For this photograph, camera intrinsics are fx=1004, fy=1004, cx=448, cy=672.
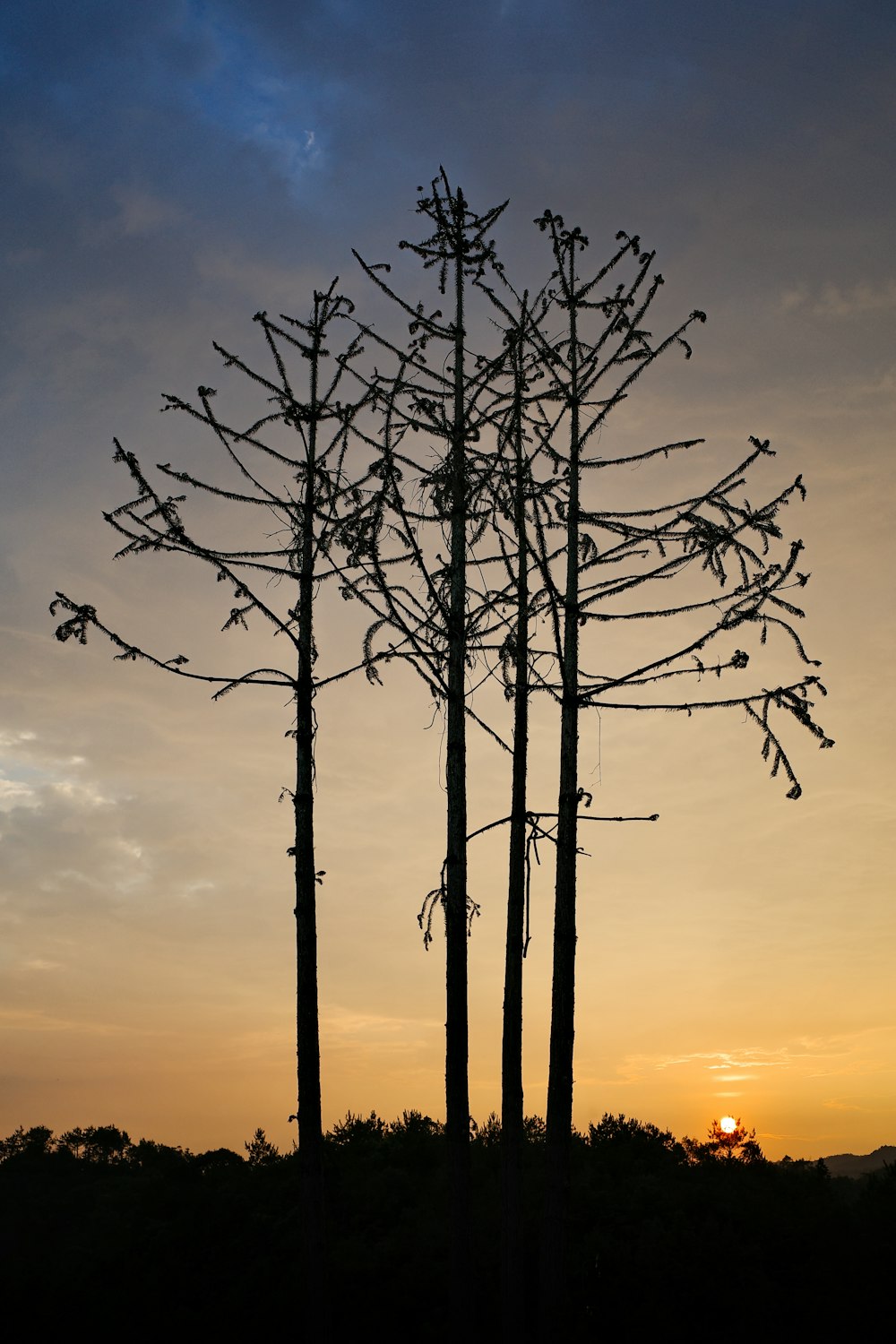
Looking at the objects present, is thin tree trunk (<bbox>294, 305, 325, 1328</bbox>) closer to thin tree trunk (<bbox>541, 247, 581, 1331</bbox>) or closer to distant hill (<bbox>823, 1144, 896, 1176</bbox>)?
thin tree trunk (<bbox>541, 247, 581, 1331</bbox>)

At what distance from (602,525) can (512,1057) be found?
25.0 feet

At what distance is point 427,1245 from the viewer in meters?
16.1

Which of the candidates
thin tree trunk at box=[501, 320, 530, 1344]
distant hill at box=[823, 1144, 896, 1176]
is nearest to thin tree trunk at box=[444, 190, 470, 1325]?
thin tree trunk at box=[501, 320, 530, 1344]

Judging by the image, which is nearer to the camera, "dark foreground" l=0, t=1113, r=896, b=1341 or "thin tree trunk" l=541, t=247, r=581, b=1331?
"thin tree trunk" l=541, t=247, r=581, b=1331

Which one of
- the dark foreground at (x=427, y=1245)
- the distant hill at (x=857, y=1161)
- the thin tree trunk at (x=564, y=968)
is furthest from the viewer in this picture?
the distant hill at (x=857, y=1161)

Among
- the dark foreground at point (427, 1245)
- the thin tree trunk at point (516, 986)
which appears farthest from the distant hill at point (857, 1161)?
the thin tree trunk at point (516, 986)

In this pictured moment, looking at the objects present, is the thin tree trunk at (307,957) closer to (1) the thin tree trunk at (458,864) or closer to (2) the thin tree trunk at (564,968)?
(1) the thin tree trunk at (458,864)

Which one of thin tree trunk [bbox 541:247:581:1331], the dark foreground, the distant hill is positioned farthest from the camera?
the distant hill

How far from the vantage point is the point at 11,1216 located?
20578 mm

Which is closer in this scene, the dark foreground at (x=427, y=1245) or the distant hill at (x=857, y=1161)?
the dark foreground at (x=427, y=1245)

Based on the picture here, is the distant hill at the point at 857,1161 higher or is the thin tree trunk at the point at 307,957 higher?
the thin tree trunk at the point at 307,957

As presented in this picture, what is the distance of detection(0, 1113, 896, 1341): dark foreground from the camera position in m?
13.7

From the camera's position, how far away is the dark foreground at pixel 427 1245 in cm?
1366

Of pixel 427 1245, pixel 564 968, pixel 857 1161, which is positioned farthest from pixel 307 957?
pixel 857 1161
